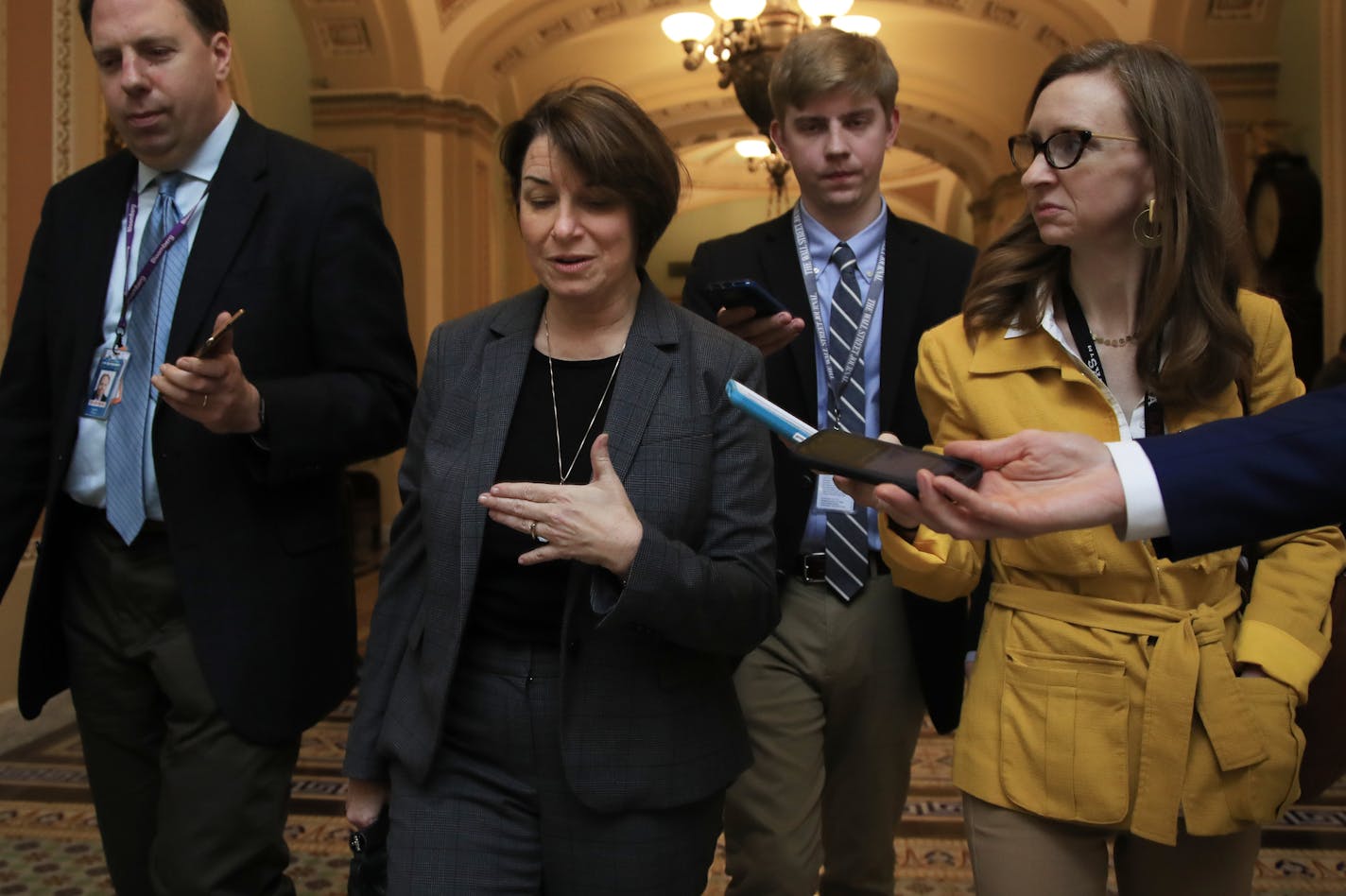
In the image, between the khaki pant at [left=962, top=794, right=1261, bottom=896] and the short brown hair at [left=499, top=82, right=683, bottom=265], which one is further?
the short brown hair at [left=499, top=82, right=683, bottom=265]

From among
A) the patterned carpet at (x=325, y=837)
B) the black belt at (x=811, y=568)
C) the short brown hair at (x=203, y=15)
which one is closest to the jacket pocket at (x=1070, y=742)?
the black belt at (x=811, y=568)

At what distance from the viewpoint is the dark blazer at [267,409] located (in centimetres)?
232

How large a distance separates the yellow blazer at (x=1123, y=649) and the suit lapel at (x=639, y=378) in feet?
1.38

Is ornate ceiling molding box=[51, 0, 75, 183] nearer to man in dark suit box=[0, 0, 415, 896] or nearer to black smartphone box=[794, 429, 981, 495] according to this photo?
man in dark suit box=[0, 0, 415, 896]

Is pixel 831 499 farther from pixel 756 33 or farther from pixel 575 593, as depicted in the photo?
pixel 756 33

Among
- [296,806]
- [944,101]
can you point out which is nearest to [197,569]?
[296,806]

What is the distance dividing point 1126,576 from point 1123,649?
0.35 feet

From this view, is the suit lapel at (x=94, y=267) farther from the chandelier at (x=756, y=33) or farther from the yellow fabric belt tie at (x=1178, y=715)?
the chandelier at (x=756, y=33)

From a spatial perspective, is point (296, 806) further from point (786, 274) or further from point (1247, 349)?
point (1247, 349)

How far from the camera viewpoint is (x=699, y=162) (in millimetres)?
21281

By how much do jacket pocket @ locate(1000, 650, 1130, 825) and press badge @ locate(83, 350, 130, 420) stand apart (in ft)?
5.40

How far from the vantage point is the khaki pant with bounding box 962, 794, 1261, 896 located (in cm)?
192

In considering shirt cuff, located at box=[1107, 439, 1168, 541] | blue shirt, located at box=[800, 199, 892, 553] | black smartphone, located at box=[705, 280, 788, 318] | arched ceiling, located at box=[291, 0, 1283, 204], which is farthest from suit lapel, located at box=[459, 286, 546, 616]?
arched ceiling, located at box=[291, 0, 1283, 204]

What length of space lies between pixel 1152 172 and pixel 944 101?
13.2 m
